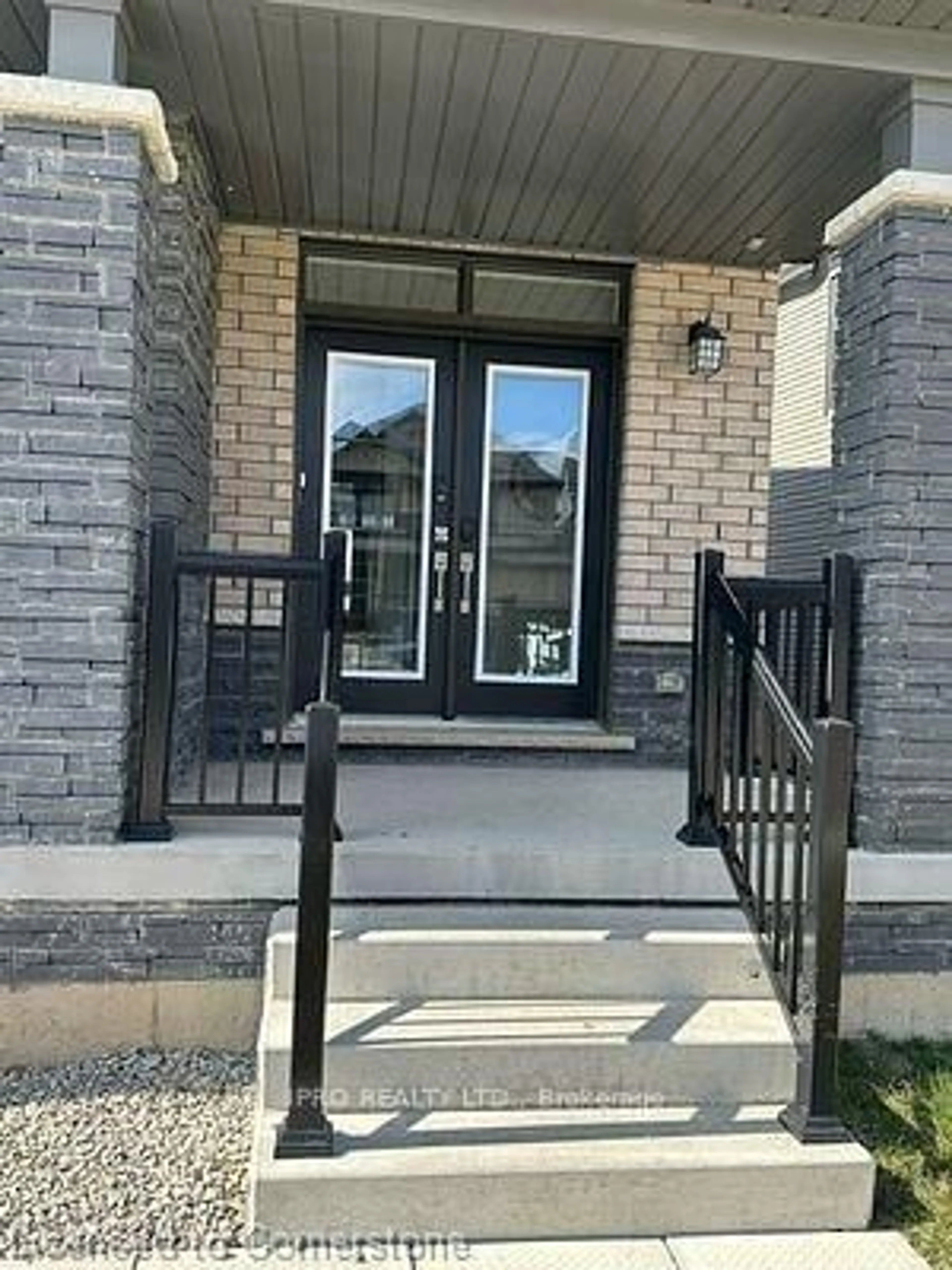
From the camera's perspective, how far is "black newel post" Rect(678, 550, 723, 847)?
3.79 metres

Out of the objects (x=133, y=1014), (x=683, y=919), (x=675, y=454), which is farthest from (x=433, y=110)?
(x=133, y=1014)

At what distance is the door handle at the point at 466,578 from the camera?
5645 millimetres

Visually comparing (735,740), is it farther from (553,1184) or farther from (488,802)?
(553,1184)

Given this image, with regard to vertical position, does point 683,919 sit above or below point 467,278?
below

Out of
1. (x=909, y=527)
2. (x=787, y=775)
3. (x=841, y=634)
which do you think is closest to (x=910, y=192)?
(x=909, y=527)

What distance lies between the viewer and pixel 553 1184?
2.68 meters

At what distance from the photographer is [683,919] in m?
3.58

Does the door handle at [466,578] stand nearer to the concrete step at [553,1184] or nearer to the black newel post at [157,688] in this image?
the black newel post at [157,688]

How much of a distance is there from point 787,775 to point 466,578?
2679 millimetres

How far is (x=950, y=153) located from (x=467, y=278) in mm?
2315

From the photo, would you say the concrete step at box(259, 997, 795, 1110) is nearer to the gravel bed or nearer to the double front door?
the gravel bed

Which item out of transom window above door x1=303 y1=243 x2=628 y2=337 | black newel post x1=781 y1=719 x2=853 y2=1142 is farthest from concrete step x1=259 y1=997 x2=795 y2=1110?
transom window above door x1=303 y1=243 x2=628 y2=337

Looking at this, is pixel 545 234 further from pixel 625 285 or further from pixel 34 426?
pixel 34 426

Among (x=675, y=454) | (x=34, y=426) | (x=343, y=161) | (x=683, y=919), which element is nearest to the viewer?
(x=34, y=426)
